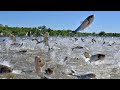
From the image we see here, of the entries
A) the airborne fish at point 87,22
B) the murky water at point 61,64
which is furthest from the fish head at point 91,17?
the murky water at point 61,64

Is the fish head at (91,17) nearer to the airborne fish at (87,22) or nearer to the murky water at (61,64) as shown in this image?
the airborne fish at (87,22)

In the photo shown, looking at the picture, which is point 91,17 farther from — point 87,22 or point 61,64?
point 61,64

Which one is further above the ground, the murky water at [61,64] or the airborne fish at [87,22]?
the murky water at [61,64]

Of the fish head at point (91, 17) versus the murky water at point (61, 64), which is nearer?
the fish head at point (91, 17)

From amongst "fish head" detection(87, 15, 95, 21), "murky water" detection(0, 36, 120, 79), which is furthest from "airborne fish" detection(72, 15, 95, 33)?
"murky water" detection(0, 36, 120, 79)

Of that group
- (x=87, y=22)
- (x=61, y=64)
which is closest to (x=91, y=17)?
(x=87, y=22)

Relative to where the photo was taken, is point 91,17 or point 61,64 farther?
point 61,64

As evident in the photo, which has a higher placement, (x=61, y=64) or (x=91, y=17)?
(x=61, y=64)
